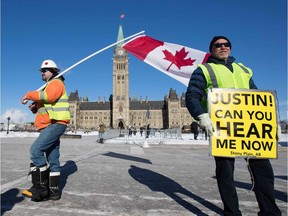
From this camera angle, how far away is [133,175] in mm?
6059

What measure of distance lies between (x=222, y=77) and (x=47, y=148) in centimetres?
274

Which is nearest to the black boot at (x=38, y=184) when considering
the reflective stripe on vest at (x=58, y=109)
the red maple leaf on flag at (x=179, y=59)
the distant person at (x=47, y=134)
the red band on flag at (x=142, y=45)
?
the distant person at (x=47, y=134)

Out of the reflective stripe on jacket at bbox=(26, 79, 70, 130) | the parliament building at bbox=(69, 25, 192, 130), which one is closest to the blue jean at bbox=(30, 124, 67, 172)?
the reflective stripe on jacket at bbox=(26, 79, 70, 130)

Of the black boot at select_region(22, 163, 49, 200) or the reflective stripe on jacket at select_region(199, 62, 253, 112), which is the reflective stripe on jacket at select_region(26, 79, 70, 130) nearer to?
the black boot at select_region(22, 163, 49, 200)

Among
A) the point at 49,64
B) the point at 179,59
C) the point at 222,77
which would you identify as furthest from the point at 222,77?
the point at 179,59

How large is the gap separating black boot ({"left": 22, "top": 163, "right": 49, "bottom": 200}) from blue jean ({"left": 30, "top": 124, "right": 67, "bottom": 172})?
8 cm

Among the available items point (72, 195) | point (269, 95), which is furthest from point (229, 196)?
point (72, 195)

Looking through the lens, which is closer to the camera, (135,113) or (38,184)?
(38,184)

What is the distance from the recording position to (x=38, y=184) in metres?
3.85

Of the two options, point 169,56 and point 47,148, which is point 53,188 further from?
point 169,56

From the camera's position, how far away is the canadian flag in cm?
739

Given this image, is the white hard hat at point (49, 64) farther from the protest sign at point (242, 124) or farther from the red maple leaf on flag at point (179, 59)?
the red maple leaf on flag at point (179, 59)

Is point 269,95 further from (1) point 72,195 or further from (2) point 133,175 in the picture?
(2) point 133,175

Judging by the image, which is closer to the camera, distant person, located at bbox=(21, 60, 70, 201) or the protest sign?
the protest sign
